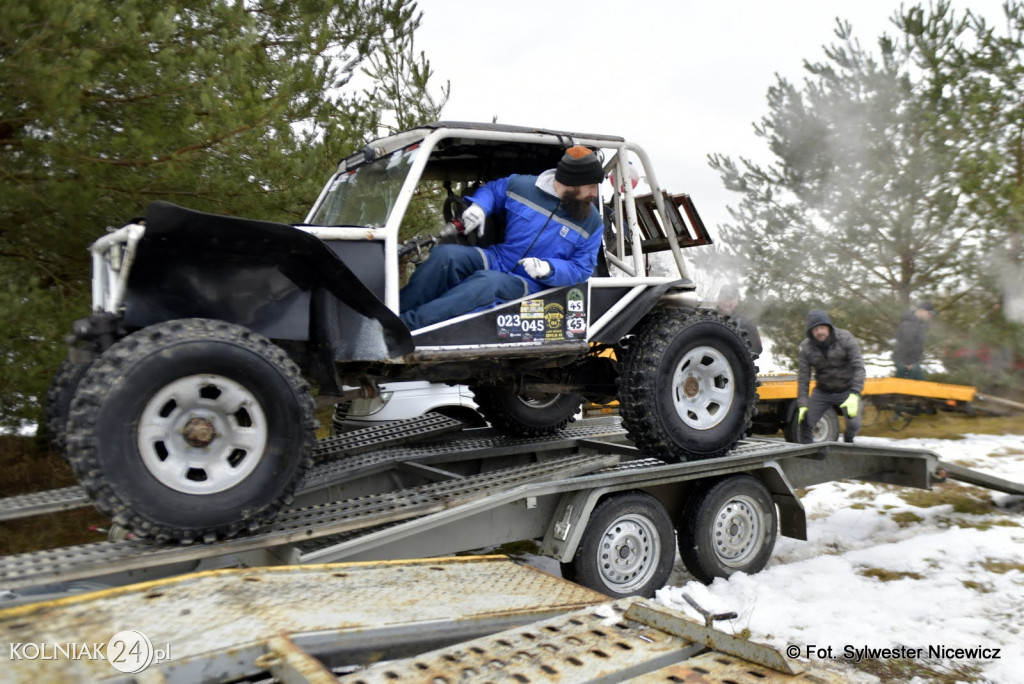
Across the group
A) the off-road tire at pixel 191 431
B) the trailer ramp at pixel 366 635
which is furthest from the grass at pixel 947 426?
the off-road tire at pixel 191 431

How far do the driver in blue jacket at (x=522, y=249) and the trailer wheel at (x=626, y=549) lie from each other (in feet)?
4.21

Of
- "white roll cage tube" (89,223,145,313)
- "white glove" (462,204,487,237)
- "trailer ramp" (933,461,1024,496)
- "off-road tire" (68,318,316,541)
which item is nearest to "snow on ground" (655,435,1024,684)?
"trailer ramp" (933,461,1024,496)

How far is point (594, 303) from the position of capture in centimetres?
463

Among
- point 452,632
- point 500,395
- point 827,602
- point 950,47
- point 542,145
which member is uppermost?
point 950,47

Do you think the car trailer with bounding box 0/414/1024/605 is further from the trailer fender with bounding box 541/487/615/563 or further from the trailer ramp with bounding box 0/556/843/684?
the trailer ramp with bounding box 0/556/843/684

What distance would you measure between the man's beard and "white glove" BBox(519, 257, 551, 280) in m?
0.42

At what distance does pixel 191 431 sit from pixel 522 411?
10.6 feet

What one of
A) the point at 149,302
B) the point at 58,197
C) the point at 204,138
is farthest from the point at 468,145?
the point at 58,197

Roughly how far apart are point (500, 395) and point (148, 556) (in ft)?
10.7

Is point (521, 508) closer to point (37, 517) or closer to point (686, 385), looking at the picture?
point (686, 385)

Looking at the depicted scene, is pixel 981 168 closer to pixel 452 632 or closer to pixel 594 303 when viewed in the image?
pixel 594 303

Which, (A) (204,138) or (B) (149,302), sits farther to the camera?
(A) (204,138)

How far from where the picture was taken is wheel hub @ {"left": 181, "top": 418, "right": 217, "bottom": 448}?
3.20 m

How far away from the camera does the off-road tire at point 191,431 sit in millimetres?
2975
